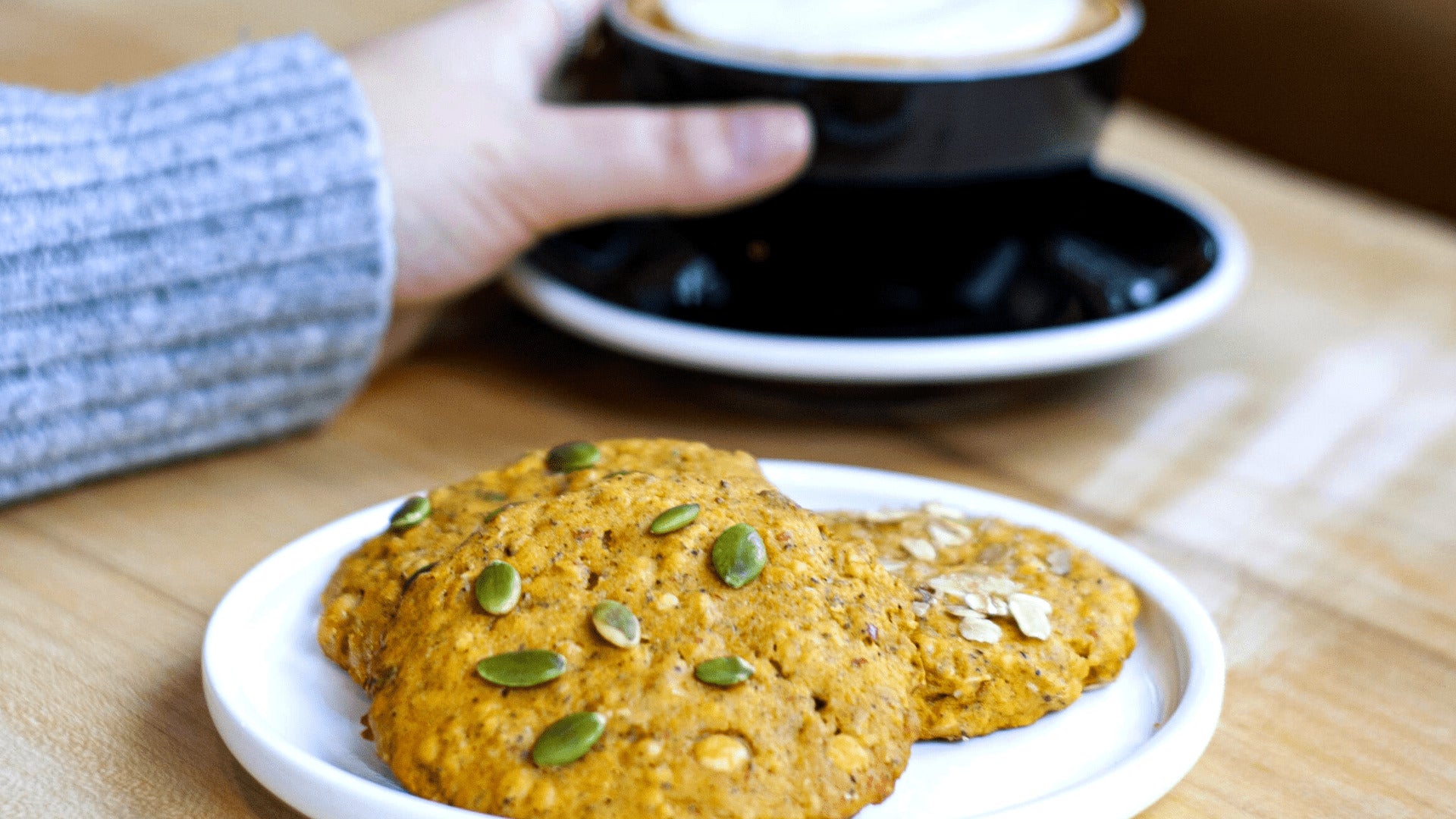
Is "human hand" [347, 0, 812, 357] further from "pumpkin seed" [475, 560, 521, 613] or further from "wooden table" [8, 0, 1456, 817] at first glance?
"pumpkin seed" [475, 560, 521, 613]

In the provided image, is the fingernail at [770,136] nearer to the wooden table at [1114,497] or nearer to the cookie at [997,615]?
the wooden table at [1114,497]

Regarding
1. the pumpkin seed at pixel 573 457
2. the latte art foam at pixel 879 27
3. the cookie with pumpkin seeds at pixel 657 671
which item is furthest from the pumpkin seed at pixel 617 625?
the latte art foam at pixel 879 27

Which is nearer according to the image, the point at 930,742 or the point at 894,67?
the point at 930,742

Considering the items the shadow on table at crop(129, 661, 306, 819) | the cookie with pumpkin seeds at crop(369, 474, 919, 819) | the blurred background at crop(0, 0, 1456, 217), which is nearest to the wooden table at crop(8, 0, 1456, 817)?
the shadow on table at crop(129, 661, 306, 819)

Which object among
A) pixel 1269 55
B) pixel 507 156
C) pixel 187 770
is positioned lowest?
pixel 1269 55

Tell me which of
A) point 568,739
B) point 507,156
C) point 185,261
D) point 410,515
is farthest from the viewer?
point 507,156

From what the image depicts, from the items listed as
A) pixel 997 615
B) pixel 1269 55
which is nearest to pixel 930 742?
pixel 997 615

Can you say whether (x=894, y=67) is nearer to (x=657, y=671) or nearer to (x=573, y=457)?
(x=573, y=457)
